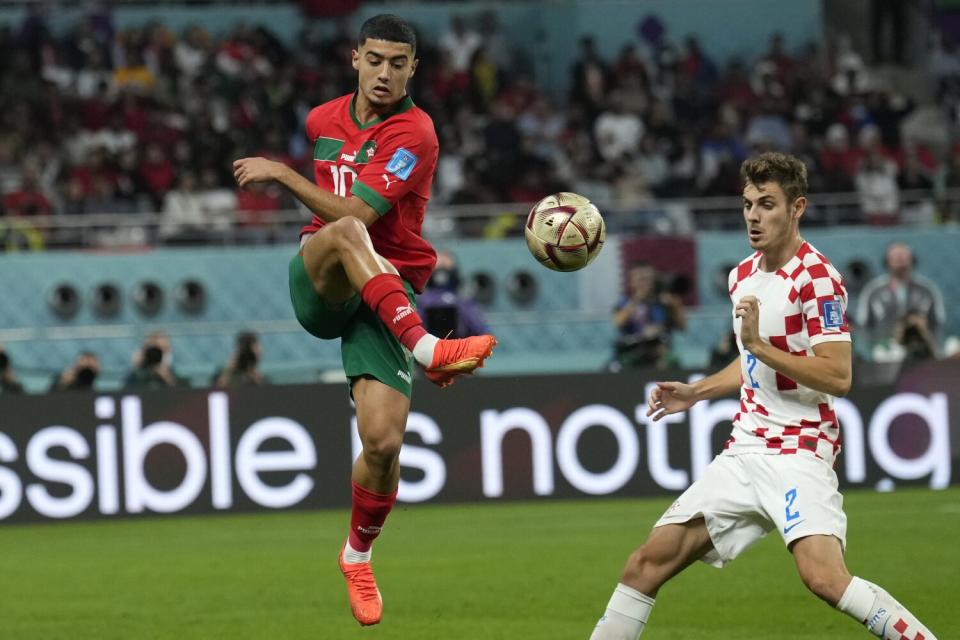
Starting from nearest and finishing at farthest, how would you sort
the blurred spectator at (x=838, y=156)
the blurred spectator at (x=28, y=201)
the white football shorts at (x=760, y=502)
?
the white football shorts at (x=760, y=502), the blurred spectator at (x=28, y=201), the blurred spectator at (x=838, y=156)

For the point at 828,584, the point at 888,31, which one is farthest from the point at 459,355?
the point at 888,31

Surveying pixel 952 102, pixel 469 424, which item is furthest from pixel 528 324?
pixel 952 102

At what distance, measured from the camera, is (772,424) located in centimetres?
604

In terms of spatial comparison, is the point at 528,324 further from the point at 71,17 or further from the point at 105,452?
the point at 71,17

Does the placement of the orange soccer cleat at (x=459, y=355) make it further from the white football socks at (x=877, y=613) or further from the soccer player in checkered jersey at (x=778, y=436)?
the white football socks at (x=877, y=613)

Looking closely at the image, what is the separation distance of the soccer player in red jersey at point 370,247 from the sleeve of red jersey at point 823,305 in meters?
1.45

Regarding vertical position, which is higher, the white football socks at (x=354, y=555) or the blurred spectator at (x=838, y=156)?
the blurred spectator at (x=838, y=156)

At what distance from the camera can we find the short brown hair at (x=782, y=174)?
591 cm

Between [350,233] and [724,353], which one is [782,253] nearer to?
[350,233]

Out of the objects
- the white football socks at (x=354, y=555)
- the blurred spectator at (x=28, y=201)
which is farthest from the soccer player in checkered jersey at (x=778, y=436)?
the blurred spectator at (x=28, y=201)

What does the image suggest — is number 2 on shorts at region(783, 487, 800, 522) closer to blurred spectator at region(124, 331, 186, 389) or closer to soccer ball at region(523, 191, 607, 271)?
soccer ball at region(523, 191, 607, 271)

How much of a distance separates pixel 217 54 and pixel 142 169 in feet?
8.39

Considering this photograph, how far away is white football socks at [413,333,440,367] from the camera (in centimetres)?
626

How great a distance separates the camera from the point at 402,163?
678 centimetres
